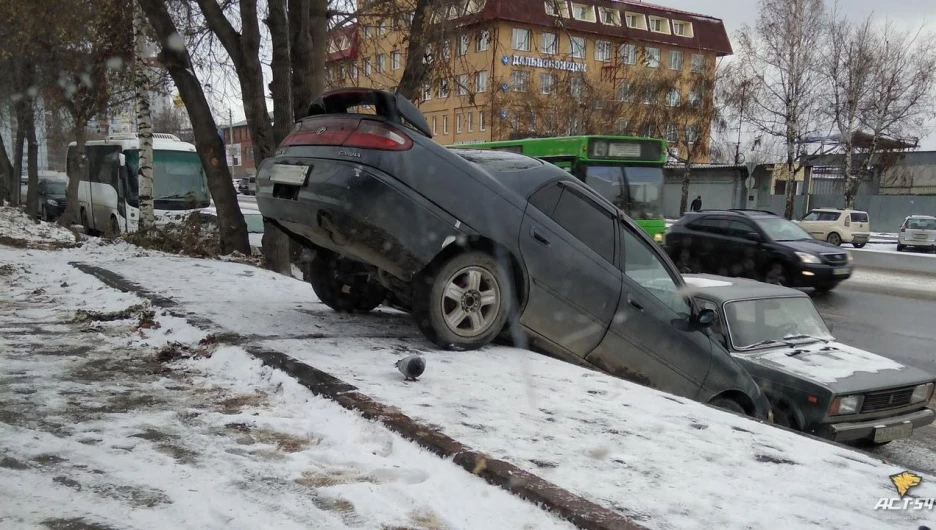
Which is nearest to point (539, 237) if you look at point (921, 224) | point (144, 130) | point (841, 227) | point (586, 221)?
point (586, 221)

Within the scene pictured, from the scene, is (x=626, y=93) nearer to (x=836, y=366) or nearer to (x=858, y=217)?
(x=858, y=217)

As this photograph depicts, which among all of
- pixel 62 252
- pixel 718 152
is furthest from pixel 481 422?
pixel 718 152

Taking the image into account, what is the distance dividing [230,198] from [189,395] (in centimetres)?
888

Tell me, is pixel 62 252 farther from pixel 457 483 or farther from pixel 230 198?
pixel 457 483

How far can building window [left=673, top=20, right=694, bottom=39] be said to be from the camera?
113 ft

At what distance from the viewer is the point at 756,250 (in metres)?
15.8

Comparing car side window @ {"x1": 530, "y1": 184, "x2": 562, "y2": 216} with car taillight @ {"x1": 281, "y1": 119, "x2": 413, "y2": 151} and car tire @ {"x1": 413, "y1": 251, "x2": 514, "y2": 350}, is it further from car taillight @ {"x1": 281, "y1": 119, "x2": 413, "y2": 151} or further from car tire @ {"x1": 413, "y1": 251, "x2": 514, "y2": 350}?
car taillight @ {"x1": 281, "y1": 119, "x2": 413, "y2": 151}

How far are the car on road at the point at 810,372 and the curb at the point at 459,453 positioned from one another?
3769 mm

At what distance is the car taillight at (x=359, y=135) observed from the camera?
5105 millimetres

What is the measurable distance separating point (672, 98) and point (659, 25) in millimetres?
8634

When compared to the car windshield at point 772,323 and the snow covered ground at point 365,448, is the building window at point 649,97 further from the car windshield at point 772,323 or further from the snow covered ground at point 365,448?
the snow covered ground at point 365,448

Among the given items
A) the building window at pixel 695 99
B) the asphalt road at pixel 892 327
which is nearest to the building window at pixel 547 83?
the building window at pixel 695 99

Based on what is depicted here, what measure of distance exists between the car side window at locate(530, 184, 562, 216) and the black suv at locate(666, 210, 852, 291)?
1109cm

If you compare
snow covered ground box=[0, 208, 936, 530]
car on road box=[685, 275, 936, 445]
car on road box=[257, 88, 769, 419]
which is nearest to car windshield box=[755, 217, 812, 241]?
car on road box=[685, 275, 936, 445]
